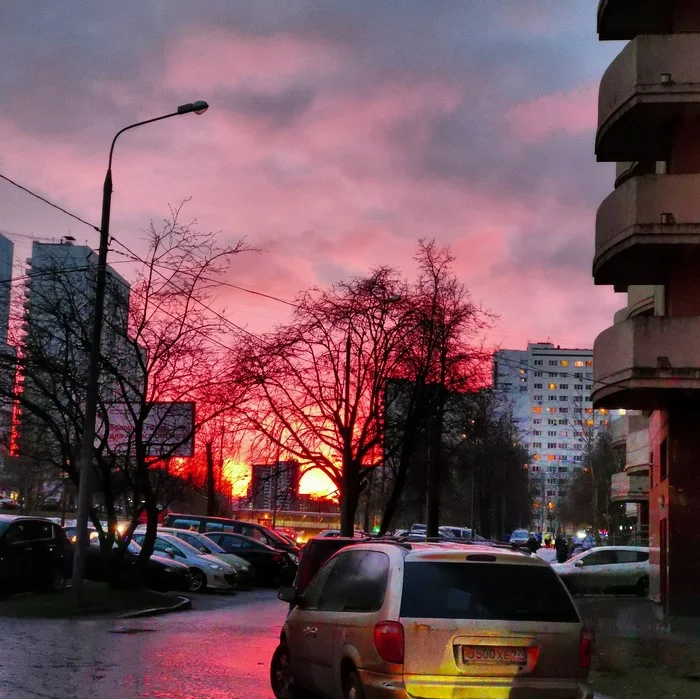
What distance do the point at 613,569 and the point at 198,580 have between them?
38.8ft

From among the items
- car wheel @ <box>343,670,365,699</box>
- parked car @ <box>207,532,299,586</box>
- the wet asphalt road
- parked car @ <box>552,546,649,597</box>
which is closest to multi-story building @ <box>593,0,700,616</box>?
parked car @ <box>552,546,649,597</box>

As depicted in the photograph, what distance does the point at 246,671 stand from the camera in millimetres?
12180

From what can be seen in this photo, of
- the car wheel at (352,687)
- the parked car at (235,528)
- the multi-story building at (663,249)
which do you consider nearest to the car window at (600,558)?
the multi-story building at (663,249)

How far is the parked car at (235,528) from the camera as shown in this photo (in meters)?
37.2

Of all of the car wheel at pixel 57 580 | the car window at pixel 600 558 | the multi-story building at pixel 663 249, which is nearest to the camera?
the multi-story building at pixel 663 249

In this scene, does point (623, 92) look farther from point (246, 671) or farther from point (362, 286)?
point (246, 671)

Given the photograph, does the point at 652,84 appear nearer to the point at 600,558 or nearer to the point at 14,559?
the point at 600,558

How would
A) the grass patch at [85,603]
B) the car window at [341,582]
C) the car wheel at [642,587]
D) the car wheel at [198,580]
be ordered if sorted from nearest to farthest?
the car window at [341,582], the grass patch at [85,603], the car wheel at [198,580], the car wheel at [642,587]

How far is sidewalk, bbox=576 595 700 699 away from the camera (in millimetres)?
10797

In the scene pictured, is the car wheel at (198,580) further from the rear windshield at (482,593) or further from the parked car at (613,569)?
the rear windshield at (482,593)

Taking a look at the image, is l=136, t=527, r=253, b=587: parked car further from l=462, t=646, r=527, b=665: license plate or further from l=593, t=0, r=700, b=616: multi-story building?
l=462, t=646, r=527, b=665: license plate

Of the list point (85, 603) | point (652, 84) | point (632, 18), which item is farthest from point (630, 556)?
point (85, 603)

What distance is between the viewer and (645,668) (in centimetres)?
Answer: 1202

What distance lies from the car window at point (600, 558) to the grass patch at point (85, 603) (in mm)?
13168
